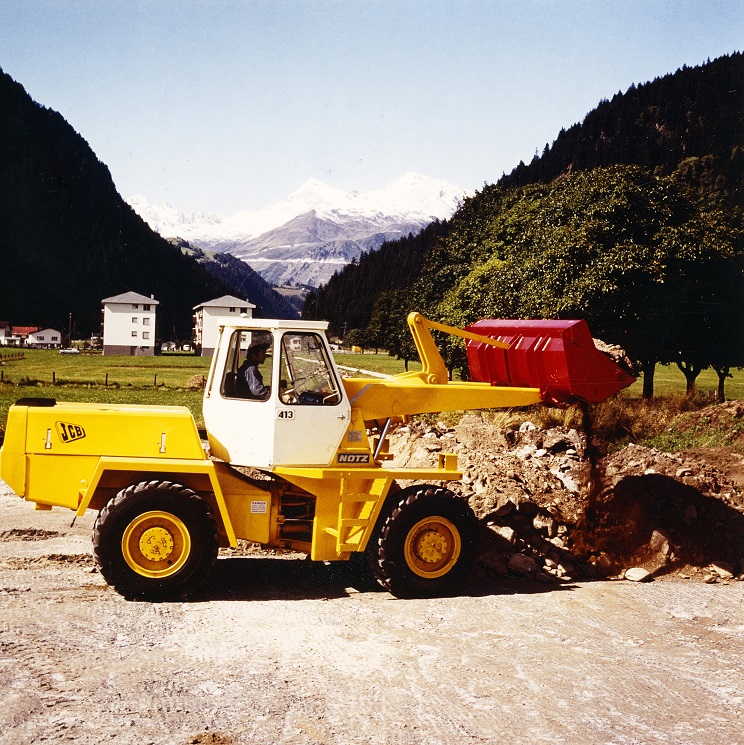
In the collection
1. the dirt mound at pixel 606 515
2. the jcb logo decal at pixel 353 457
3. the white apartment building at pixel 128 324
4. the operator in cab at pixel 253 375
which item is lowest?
the dirt mound at pixel 606 515

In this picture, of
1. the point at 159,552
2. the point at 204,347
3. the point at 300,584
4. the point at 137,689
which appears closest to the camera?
the point at 137,689

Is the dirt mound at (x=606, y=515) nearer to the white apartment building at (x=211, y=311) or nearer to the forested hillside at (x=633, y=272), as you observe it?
the forested hillside at (x=633, y=272)

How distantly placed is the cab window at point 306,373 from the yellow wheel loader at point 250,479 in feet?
0.04

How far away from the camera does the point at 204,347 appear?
298 ft

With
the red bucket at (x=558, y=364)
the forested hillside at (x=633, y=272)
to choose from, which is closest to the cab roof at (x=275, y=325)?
the red bucket at (x=558, y=364)

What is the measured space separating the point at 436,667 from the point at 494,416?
41.5 feet

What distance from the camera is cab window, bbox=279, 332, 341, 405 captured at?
8.70m

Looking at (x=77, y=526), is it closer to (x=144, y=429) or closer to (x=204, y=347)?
(x=144, y=429)

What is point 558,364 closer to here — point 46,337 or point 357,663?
point 357,663

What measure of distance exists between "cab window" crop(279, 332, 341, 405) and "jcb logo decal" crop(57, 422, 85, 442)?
2283 millimetres

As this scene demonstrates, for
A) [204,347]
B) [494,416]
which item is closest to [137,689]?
[494,416]

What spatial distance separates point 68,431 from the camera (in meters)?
8.64

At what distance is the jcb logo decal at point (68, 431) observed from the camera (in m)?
8.62

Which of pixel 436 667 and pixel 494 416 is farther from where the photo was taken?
pixel 494 416
